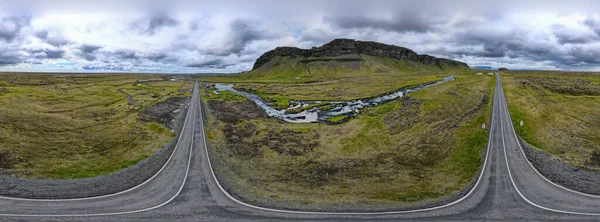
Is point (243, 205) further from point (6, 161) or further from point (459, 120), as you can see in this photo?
point (459, 120)

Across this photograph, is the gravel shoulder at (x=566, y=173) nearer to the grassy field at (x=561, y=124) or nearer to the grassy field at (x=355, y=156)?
the grassy field at (x=561, y=124)

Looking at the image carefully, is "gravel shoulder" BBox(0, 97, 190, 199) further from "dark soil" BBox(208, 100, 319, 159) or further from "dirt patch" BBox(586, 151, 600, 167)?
"dirt patch" BBox(586, 151, 600, 167)

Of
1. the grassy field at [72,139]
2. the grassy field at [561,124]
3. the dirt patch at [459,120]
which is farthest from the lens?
the dirt patch at [459,120]

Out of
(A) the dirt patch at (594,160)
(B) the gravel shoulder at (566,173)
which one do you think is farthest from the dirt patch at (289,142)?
(A) the dirt patch at (594,160)

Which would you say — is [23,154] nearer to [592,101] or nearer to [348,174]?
[348,174]

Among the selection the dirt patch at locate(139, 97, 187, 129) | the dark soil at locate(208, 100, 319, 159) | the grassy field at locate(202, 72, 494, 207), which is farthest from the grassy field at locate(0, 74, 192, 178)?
the grassy field at locate(202, 72, 494, 207)

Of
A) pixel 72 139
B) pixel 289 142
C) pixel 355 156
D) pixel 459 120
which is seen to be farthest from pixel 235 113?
pixel 459 120
